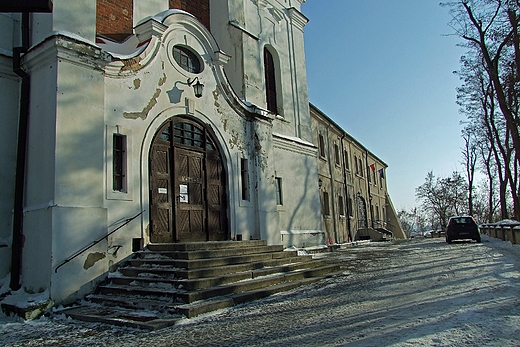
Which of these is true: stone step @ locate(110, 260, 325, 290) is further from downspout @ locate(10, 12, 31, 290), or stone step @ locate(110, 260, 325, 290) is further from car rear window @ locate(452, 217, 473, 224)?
car rear window @ locate(452, 217, 473, 224)

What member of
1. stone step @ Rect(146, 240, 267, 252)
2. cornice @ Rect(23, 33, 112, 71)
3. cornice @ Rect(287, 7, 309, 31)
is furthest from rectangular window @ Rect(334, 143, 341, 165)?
cornice @ Rect(23, 33, 112, 71)

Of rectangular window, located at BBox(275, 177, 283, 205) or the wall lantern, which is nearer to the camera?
the wall lantern

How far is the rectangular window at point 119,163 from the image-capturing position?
9086 millimetres

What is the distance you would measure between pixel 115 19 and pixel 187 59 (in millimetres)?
2177

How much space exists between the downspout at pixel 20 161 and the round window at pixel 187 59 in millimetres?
3557

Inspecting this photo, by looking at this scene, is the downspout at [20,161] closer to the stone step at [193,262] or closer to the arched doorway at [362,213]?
the stone step at [193,262]

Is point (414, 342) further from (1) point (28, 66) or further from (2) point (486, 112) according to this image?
(2) point (486, 112)

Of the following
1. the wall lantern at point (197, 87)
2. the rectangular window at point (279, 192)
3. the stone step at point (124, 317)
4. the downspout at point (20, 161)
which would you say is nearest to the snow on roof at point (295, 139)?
the rectangular window at point (279, 192)

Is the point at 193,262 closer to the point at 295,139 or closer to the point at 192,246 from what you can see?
the point at 192,246

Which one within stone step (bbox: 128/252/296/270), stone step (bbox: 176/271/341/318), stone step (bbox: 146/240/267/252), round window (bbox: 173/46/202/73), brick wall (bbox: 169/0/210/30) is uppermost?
brick wall (bbox: 169/0/210/30)

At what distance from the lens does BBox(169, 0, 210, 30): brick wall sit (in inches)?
558

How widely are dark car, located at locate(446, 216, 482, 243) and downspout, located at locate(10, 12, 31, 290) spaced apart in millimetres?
19572

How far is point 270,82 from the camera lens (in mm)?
17438

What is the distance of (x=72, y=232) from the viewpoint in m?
7.67
